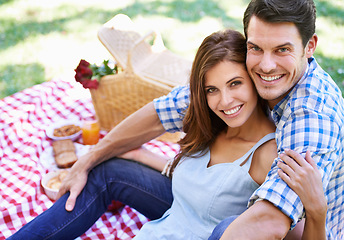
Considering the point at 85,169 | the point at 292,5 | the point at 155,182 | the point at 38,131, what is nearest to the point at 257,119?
the point at 292,5

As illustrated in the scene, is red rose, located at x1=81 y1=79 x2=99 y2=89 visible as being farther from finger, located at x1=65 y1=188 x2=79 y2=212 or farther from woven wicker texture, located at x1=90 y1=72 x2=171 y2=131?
finger, located at x1=65 y1=188 x2=79 y2=212

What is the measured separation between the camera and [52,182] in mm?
2578

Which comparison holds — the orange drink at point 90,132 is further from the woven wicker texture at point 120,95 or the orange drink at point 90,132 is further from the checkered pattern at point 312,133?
the checkered pattern at point 312,133

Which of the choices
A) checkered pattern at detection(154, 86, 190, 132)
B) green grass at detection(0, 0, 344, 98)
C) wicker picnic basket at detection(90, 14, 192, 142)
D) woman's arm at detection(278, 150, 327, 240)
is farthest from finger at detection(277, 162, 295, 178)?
green grass at detection(0, 0, 344, 98)

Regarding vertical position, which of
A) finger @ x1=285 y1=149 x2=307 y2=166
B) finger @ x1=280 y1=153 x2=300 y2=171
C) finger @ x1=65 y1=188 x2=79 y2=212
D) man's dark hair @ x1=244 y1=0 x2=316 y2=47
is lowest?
finger @ x1=65 y1=188 x2=79 y2=212

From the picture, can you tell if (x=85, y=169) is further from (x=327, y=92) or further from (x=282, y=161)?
(x=327, y=92)

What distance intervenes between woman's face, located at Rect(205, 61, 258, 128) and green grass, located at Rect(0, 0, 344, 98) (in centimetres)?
235

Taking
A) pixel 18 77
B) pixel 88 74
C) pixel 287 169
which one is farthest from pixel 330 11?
pixel 287 169

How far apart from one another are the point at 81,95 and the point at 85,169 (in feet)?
4.87

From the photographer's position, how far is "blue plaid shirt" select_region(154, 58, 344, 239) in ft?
4.81

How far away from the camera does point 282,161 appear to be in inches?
60.3

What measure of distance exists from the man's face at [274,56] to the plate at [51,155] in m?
1.64

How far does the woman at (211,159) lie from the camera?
1.75 m

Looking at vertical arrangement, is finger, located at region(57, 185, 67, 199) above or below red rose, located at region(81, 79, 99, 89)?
→ below
